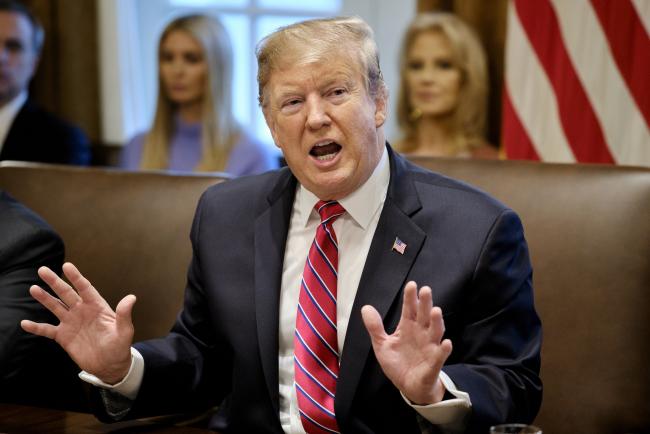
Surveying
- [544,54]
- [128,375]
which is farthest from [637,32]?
[128,375]

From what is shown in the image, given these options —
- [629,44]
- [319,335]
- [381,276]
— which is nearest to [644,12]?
[629,44]

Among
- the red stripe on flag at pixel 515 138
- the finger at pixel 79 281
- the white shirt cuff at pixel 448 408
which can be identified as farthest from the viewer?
the red stripe on flag at pixel 515 138

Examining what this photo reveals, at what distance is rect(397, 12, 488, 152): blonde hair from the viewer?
3758 millimetres

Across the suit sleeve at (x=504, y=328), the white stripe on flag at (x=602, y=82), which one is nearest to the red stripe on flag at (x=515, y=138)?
the white stripe on flag at (x=602, y=82)

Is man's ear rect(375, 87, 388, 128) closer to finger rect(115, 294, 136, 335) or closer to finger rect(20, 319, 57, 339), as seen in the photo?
finger rect(115, 294, 136, 335)

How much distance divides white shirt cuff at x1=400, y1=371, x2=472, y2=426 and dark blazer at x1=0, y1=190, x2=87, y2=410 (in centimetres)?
90

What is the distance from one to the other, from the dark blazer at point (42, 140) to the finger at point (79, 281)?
7.98ft

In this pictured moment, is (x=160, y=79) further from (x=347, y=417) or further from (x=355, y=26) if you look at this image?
(x=347, y=417)

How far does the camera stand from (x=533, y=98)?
9.70 feet

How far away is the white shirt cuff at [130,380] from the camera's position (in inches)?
76.5

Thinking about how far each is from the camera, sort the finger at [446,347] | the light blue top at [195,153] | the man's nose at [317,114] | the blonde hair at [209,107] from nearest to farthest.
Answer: the finger at [446,347] → the man's nose at [317,114] → the light blue top at [195,153] → the blonde hair at [209,107]

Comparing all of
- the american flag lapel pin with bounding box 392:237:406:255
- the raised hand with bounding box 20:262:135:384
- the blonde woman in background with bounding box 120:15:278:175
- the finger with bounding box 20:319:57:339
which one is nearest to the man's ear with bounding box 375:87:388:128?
the american flag lapel pin with bounding box 392:237:406:255

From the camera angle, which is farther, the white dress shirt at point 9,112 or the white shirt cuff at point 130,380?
the white dress shirt at point 9,112

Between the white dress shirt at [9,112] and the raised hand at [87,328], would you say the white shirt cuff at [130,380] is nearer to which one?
the raised hand at [87,328]
